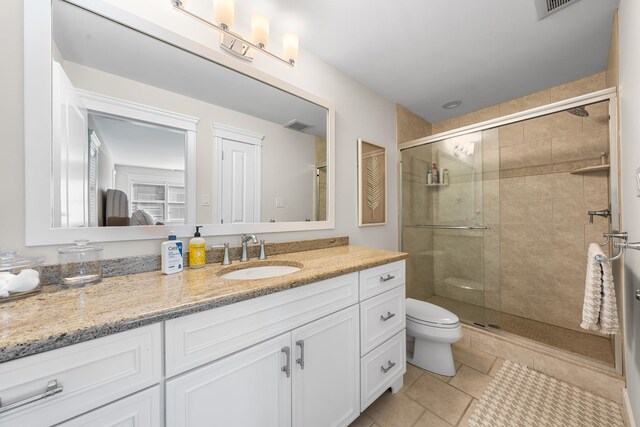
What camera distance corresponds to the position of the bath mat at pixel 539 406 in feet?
4.08

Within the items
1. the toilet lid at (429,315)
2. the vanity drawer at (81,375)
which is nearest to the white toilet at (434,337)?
the toilet lid at (429,315)

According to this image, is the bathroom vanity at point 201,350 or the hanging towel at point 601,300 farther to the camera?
the hanging towel at point 601,300

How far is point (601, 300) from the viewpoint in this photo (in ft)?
3.41

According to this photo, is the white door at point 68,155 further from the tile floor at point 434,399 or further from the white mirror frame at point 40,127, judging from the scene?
the tile floor at point 434,399

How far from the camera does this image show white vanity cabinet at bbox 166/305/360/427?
72 cm

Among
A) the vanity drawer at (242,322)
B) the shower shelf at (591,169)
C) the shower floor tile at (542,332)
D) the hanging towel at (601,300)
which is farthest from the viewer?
the shower shelf at (591,169)

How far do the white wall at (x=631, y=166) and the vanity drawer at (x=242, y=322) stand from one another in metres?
1.32

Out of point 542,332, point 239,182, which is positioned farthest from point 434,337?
point 239,182

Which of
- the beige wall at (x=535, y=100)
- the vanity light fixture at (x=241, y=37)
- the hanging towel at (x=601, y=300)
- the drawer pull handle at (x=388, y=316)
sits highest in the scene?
the beige wall at (x=535, y=100)

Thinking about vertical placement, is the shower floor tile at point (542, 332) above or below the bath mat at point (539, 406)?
above

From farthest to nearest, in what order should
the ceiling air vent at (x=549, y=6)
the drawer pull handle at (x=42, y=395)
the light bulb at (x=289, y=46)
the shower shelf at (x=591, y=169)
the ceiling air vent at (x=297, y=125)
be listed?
the shower shelf at (x=591, y=169), the ceiling air vent at (x=297, y=125), the light bulb at (x=289, y=46), the ceiling air vent at (x=549, y=6), the drawer pull handle at (x=42, y=395)

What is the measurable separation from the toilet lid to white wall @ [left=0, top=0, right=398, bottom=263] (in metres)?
0.62

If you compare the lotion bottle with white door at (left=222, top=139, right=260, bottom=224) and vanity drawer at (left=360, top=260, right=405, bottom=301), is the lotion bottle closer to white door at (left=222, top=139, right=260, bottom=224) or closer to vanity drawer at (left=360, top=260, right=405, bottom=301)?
white door at (left=222, top=139, right=260, bottom=224)

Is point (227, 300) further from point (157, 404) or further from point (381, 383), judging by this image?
point (381, 383)
